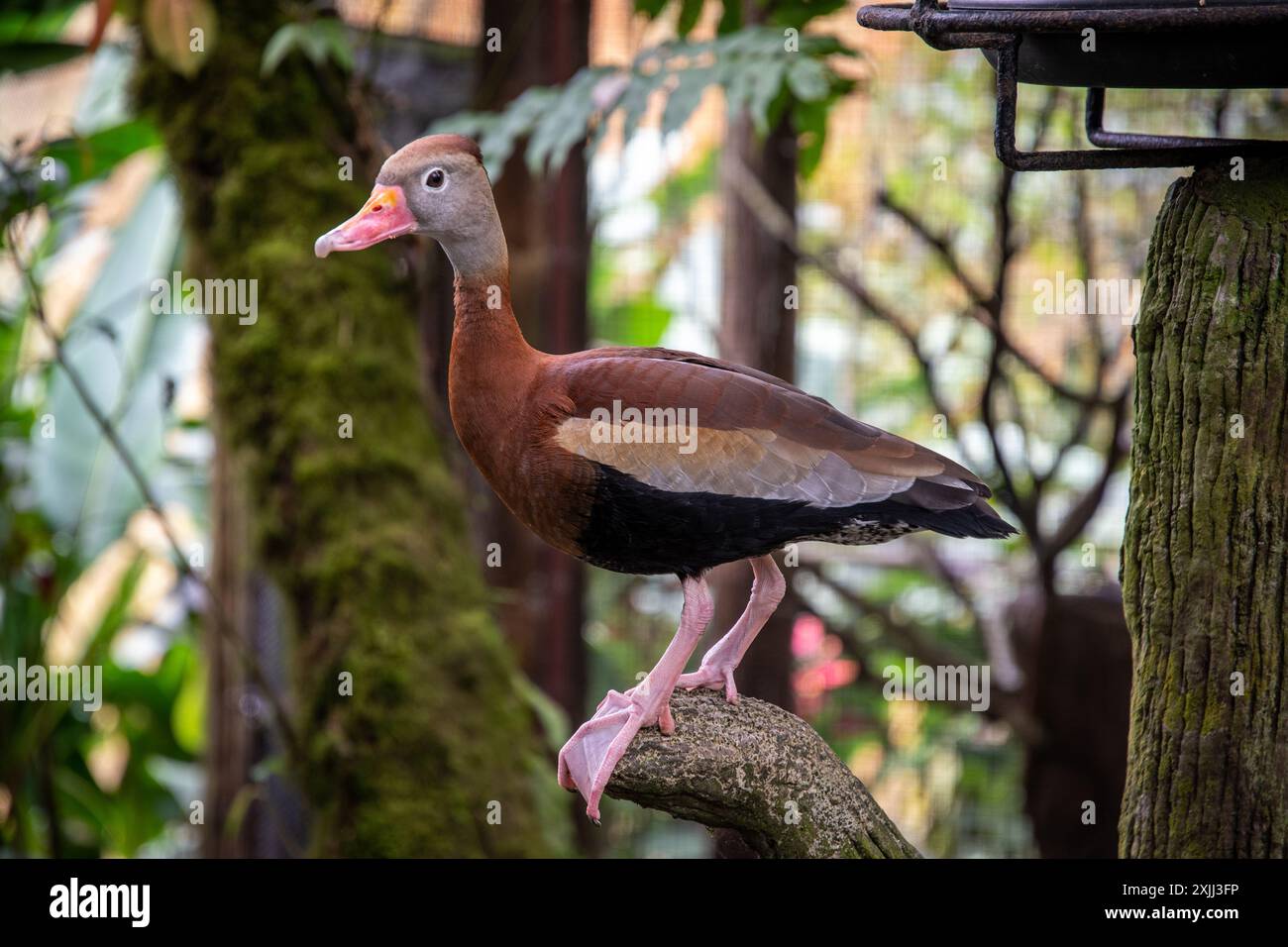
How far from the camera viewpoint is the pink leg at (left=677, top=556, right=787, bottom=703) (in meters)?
1.49

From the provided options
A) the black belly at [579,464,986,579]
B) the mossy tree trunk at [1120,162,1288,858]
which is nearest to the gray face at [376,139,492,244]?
the black belly at [579,464,986,579]

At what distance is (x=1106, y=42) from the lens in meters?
1.25

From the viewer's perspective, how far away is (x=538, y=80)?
332 cm

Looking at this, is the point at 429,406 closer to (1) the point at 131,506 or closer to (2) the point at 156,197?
(1) the point at 131,506

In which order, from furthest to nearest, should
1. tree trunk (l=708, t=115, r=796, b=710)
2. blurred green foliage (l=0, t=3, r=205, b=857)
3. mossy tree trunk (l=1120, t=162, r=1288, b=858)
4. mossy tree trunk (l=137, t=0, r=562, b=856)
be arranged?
blurred green foliage (l=0, t=3, r=205, b=857) < tree trunk (l=708, t=115, r=796, b=710) < mossy tree trunk (l=137, t=0, r=562, b=856) < mossy tree trunk (l=1120, t=162, r=1288, b=858)

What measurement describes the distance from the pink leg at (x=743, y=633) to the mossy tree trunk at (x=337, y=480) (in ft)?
4.27

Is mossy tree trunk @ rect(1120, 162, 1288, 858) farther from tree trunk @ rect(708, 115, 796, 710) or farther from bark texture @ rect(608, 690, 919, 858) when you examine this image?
tree trunk @ rect(708, 115, 796, 710)

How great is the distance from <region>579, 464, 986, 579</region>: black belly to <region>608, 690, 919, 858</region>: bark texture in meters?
0.28

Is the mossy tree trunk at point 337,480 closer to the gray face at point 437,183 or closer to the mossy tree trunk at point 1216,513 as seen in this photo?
the mossy tree trunk at point 1216,513

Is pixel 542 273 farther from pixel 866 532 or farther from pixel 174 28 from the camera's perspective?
pixel 866 532

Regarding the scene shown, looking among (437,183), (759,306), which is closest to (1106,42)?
(437,183)

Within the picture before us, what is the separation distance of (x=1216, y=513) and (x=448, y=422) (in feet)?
7.09

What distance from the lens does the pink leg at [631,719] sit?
1371 mm
